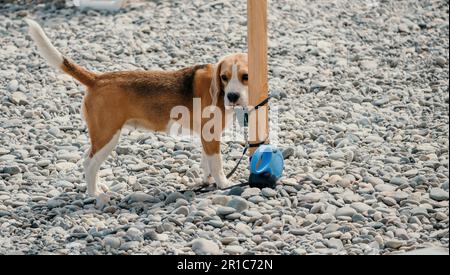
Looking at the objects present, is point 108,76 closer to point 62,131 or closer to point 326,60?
point 62,131

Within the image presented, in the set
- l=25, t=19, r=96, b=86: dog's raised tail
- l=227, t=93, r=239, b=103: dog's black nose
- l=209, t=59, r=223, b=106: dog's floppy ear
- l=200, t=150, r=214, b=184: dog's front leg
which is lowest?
l=200, t=150, r=214, b=184: dog's front leg

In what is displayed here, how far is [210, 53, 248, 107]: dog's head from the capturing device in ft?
20.0

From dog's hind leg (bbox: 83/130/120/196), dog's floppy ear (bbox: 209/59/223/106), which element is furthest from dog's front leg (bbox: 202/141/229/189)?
dog's hind leg (bbox: 83/130/120/196)

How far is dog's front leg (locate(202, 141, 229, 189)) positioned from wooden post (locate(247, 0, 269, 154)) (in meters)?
0.37

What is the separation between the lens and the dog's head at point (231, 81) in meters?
6.09

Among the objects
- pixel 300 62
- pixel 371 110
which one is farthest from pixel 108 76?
pixel 300 62

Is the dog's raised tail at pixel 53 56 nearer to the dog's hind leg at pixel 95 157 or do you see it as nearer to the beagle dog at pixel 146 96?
the beagle dog at pixel 146 96

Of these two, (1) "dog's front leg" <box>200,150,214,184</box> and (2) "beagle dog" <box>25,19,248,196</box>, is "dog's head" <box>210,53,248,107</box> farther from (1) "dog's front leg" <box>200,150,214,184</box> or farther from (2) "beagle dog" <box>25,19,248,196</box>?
(1) "dog's front leg" <box>200,150,214,184</box>

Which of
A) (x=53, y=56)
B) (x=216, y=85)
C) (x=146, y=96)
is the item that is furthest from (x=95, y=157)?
(x=216, y=85)

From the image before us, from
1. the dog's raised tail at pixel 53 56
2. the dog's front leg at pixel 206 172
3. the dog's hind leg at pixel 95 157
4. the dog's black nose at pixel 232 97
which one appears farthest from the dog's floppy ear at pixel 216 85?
the dog's raised tail at pixel 53 56

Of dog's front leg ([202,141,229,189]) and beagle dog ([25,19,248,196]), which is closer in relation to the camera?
beagle dog ([25,19,248,196])

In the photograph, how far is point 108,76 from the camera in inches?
245

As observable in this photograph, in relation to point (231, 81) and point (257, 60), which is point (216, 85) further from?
point (257, 60)

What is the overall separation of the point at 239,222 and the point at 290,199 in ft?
1.87
